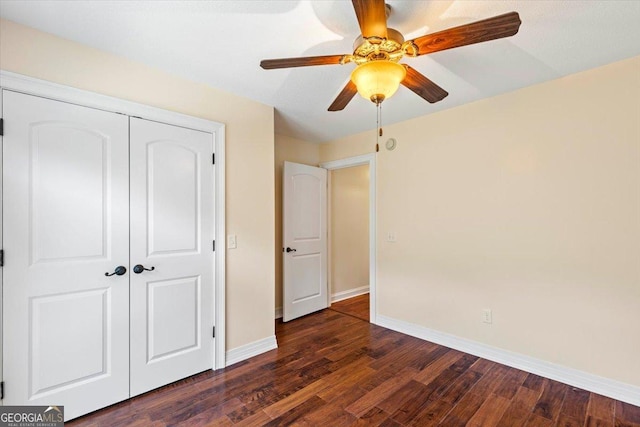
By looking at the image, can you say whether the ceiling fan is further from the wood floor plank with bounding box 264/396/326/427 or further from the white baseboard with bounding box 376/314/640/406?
the white baseboard with bounding box 376/314/640/406

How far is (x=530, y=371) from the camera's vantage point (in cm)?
246

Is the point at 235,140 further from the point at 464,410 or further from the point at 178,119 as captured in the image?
the point at 464,410

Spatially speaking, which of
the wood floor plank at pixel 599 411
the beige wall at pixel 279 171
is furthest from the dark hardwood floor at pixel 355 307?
the wood floor plank at pixel 599 411

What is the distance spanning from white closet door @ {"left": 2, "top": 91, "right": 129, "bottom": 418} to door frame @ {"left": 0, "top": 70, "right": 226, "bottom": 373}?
0.05m

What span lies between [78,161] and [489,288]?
3.40 m

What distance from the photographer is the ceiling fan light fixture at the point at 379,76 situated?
1.46 metres

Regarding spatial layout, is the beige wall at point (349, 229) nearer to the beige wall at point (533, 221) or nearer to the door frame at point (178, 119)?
the beige wall at point (533, 221)

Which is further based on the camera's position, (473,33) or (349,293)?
(349,293)

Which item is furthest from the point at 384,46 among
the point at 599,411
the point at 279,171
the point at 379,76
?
the point at 599,411

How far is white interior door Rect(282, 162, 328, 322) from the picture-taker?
12.1 feet

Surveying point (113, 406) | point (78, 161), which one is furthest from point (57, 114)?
point (113, 406)

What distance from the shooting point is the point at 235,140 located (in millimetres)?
2646

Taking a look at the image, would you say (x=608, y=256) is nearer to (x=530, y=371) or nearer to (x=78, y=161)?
(x=530, y=371)

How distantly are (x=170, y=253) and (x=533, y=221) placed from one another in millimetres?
2981
